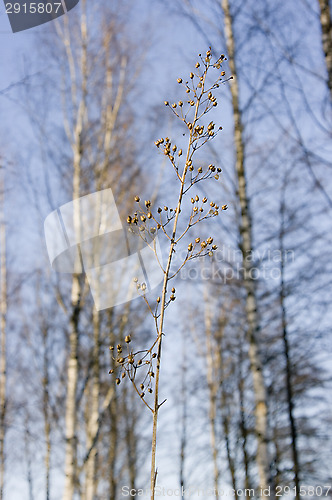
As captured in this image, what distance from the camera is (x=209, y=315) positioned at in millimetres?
9227

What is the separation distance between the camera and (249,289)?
15.1 ft

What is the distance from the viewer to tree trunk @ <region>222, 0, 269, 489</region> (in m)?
4.07

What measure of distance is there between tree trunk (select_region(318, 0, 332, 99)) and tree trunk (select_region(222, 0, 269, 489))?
1.71 m

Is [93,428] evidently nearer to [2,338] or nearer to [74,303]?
[74,303]

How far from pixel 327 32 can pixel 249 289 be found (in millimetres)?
2150

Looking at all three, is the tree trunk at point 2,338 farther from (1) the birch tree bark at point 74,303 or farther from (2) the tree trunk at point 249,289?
(2) the tree trunk at point 249,289

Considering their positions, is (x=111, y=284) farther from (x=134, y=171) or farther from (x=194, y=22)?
(x=194, y=22)

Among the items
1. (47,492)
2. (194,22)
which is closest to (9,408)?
(47,492)

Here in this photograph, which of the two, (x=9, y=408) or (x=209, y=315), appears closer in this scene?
(x=9, y=408)

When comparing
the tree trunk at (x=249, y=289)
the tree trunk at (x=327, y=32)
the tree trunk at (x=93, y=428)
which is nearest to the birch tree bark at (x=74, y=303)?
the tree trunk at (x=93, y=428)

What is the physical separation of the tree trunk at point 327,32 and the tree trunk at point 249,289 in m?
1.71

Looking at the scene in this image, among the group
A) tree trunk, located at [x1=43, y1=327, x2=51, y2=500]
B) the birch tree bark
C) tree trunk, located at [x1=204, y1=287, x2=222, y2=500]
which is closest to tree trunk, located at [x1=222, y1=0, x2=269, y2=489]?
the birch tree bark

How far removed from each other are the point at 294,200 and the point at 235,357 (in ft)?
10.6

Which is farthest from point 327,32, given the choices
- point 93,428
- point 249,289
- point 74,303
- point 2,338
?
point 2,338
